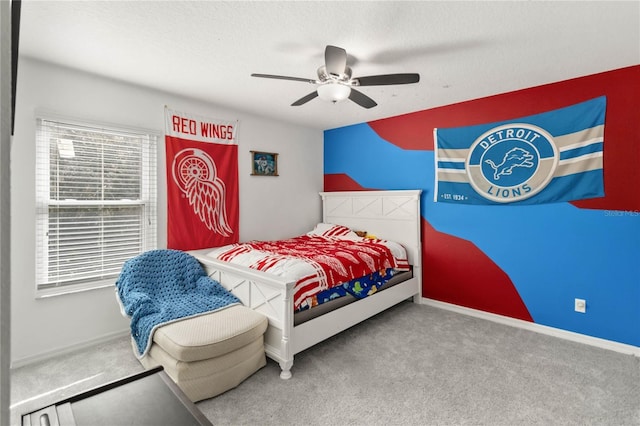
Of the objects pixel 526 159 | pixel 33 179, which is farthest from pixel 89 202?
pixel 526 159

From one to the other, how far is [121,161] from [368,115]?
289 centimetres

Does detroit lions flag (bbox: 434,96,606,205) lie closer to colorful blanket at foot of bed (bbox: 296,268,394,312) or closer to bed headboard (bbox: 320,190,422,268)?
bed headboard (bbox: 320,190,422,268)

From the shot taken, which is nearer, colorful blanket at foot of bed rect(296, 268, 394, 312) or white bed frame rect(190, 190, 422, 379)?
white bed frame rect(190, 190, 422, 379)

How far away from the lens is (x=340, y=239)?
14.3 feet

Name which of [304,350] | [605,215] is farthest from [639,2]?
[304,350]

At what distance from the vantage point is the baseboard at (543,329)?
2.86m

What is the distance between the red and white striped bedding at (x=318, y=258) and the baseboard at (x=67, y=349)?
44.4 inches

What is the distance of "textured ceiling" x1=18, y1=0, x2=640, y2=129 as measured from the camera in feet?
6.48

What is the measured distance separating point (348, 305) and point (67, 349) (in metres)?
2.48

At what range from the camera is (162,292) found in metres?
2.90

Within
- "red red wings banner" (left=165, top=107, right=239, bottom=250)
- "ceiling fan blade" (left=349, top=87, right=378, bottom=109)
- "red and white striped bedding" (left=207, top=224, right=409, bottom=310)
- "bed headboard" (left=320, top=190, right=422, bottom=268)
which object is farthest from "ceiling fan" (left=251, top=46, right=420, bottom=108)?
"bed headboard" (left=320, top=190, right=422, bottom=268)

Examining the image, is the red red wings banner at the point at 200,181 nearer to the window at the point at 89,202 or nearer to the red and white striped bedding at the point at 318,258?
the window at the point at 89,202

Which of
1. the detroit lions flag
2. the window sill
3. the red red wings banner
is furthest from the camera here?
the red red wings banner

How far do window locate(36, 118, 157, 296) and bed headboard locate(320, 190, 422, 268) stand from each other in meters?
2.53
